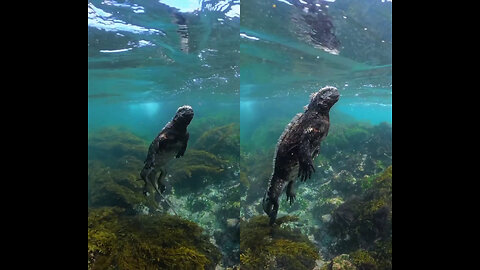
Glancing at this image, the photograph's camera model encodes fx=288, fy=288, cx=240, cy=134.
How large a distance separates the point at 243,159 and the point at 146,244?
6.01m

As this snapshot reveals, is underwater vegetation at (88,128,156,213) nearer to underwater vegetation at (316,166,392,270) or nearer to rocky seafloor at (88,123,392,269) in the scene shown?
rocky seafloor at (88,123,392,269)

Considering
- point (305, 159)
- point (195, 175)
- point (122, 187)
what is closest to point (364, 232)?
point (305, 159)

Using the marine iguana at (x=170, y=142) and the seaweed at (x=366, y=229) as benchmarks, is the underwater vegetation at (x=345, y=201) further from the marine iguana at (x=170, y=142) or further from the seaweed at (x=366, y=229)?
the marine iguana at (x=170, y=142)

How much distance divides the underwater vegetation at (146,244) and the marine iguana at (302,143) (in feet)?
4.33

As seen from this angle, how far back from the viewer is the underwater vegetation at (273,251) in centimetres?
415

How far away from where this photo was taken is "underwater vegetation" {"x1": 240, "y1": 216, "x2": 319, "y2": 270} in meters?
4.15

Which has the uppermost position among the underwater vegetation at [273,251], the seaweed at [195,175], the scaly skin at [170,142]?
the scaly skin at [170,142]

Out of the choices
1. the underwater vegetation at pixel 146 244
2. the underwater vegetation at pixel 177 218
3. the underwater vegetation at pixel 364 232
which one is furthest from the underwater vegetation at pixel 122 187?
the underwater vegetation at pixel 364 232

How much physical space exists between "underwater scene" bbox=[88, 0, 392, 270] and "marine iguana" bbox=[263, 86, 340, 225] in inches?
0.7

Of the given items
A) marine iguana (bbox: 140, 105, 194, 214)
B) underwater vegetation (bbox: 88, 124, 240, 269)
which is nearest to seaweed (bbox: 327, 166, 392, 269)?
underwater vegetation (bbox: 88, 124, 240, 269)

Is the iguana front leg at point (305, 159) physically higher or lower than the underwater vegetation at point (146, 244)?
higher

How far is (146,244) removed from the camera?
4125 millimetres
